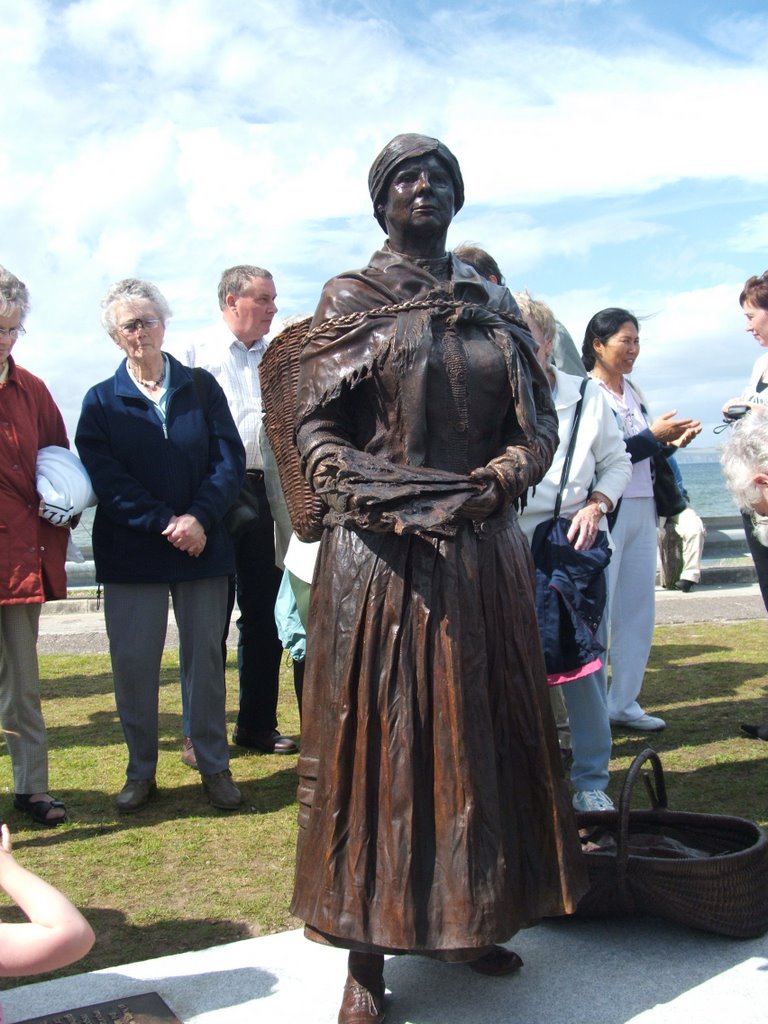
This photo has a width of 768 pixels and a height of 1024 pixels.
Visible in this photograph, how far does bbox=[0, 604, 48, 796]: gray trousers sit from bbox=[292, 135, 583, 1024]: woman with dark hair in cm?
208

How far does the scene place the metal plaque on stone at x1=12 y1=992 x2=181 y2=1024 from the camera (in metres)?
2.98

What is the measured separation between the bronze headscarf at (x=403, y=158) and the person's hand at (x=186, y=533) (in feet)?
7.09

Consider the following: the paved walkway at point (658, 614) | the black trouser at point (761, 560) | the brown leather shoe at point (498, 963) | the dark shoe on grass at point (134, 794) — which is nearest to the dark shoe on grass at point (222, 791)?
the dark shoe on grass at point (134, 794)

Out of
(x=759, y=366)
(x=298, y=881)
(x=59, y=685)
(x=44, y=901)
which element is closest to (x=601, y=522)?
(x=759, y=366)

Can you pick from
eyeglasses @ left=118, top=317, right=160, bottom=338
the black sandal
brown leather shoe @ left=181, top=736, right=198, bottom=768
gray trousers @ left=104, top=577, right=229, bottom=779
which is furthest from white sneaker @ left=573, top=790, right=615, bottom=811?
eyeglasses @ left=118, top=317, right=160, bottom=338

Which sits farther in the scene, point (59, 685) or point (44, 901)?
point (59, 685)

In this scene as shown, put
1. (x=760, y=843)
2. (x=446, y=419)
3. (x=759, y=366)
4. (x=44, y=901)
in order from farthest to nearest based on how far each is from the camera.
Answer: (x=759, y=366), (x=760, y=843), (x=446, y=419), (x=44, y=901)

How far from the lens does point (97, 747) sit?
632 cm

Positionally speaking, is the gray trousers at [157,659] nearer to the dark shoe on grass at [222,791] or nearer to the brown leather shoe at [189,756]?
the dark shoe on grass at [222,791]

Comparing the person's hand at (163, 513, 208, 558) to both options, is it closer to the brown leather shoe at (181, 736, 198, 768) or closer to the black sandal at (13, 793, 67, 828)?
the black sandal at (13, 793, 67, 828)

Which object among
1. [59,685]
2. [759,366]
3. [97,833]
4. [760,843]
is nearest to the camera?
[760,843]

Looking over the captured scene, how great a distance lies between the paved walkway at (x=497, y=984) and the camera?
3.04 metres

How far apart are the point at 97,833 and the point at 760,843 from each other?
2788mm

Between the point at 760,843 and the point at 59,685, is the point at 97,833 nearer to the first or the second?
the point at 760,843
